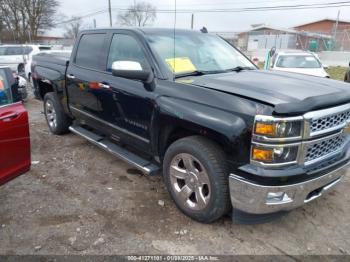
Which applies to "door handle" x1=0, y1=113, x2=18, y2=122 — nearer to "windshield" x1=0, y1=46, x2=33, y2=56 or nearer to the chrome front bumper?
the chrome front bumper

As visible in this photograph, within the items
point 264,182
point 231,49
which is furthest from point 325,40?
point 264,182

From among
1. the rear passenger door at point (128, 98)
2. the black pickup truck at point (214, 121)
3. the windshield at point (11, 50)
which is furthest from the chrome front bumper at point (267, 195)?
the windshield at point (11, 50)

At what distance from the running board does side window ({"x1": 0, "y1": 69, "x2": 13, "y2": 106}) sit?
4.62ft

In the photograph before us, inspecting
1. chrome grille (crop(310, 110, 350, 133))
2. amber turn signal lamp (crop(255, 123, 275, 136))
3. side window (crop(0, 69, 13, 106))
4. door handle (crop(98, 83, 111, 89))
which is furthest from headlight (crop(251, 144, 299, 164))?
side window (crop(0, 69, 13, 106))

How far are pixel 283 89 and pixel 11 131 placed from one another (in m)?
2.48

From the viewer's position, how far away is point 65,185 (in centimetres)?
396

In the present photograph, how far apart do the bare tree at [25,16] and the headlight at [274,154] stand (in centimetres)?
4091

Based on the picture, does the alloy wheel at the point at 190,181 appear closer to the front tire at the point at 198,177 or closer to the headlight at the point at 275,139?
the front tire at the point at 198,177

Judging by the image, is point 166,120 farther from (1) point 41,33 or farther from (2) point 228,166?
(1) point 41,33

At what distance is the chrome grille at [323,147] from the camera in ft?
8.67

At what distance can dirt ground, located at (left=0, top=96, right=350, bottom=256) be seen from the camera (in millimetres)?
2836

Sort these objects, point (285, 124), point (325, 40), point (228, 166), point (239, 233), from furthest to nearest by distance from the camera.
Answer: point (325, 40)
point (239, 233)
point (228, 166)
point (285, 124)

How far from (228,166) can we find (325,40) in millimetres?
34177

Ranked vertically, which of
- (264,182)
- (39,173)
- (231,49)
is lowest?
(39,173)
